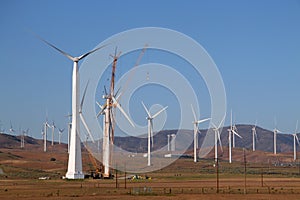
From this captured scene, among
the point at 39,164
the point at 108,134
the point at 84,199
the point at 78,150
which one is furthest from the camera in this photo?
the point at 39,164

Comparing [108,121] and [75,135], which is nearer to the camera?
[75,135]

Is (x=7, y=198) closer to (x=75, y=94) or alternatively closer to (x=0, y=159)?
(x=75, y=94)

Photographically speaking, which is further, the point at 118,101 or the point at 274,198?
the point at 118,101

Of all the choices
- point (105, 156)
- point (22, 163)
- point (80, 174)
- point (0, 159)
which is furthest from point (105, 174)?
point (0, 159)

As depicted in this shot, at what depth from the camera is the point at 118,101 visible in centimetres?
12356

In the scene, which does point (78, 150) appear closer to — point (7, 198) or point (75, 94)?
point (75, 94)

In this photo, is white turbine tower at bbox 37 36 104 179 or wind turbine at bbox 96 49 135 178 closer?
white turbine tower at bbox 37 36 104 179

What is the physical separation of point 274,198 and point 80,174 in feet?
149

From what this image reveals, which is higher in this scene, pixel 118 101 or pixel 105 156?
pixel 118 101

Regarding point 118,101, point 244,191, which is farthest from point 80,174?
point 244,191

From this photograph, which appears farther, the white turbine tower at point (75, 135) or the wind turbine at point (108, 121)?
the wind turbine at point (108, 121)

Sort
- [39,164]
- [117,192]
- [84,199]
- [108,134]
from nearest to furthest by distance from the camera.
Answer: [84,199] < [117,192] < [108,134] < [39,164]

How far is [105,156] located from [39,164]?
200 feet

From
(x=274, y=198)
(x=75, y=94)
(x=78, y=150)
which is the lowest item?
(x=274, y=198)
